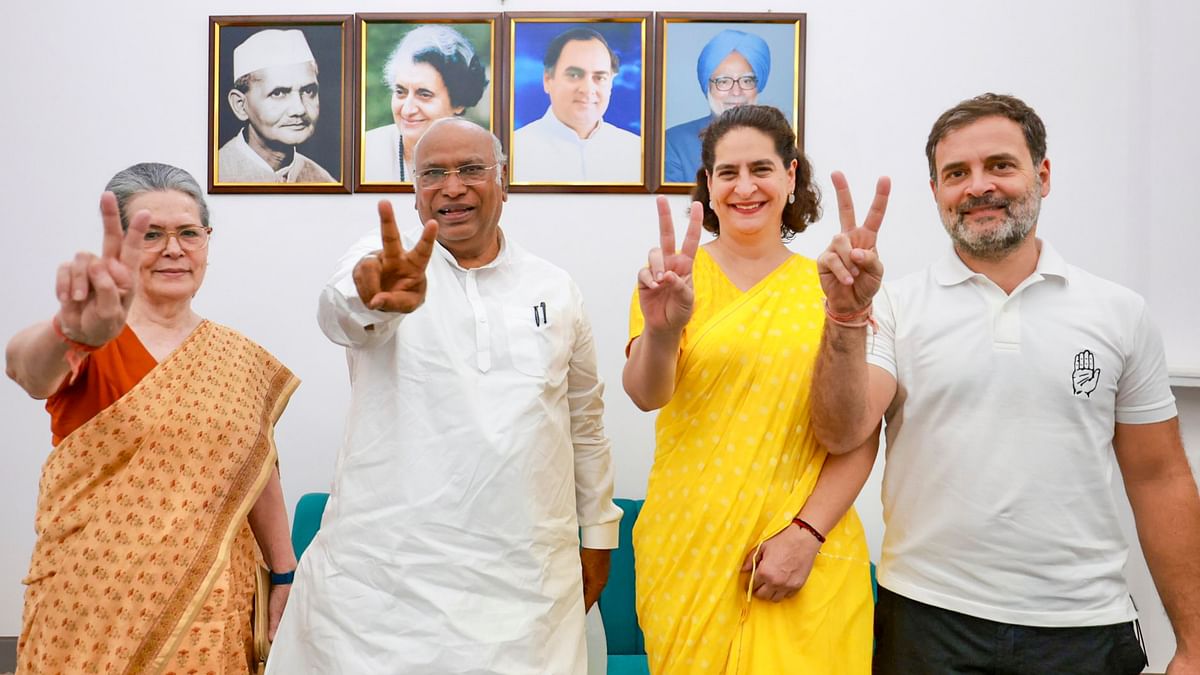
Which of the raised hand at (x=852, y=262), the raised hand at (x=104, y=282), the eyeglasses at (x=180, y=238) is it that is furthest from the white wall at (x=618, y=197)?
the raised hand at (x=104, y=282)

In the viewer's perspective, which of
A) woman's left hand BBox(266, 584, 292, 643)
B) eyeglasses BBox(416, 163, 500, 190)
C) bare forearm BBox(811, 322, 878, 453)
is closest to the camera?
bare forearm BBox(811, 322, 878, 453)

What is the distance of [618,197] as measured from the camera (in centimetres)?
306

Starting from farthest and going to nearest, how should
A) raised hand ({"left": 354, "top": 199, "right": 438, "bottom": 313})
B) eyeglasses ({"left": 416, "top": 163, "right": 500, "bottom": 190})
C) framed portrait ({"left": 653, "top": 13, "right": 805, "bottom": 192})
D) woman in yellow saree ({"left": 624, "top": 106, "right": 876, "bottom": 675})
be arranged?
1. framed portrait ({"left": 653, "top": 13, "right": 805, "bottom": 192})
2. eyeglasses ({"left": 416, "top": 163, "right": 500, "bottom": 190})
3. woman in yellow saree ({"left": 624, "top": 106, "right": 876, "bottom": 675})
4. raised hand ({"left": 354, "top": 199, "right": 438, "bottom": 313})

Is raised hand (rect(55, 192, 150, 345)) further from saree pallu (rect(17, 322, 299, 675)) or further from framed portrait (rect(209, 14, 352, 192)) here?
framed portrait (rect(209, 14, 352, 192))

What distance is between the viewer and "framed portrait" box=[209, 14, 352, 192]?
10.1ft

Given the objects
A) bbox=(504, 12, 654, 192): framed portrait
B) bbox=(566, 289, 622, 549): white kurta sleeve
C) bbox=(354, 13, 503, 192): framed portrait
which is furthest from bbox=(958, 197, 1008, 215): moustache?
bbox=(354, 13, 503, 192): framed portrait

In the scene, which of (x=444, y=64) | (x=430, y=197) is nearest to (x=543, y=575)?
(x=430, y=197)

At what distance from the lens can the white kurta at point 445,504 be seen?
5.24ft

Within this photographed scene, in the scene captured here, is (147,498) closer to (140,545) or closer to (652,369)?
(140,545)

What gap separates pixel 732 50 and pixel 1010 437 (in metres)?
1.80

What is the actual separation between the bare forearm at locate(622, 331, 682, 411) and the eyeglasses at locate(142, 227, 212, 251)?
2.96 feet

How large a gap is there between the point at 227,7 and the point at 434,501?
88.3 inches

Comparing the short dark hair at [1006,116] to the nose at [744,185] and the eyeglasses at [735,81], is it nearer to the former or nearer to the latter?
the nose at [744,185]

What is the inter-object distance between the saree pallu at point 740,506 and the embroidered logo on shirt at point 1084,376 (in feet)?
1.50
